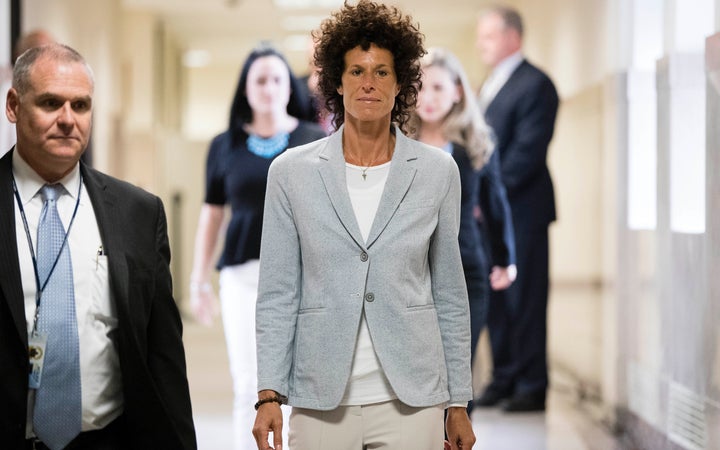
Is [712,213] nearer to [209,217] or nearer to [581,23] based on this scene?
[209,217]

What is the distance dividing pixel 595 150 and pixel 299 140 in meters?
2.59

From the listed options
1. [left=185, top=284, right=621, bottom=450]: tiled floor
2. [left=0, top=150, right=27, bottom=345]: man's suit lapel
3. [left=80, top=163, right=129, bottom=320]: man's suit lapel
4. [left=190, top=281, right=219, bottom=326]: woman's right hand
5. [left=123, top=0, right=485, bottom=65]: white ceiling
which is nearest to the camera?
[left=0, top=150, right=27, bottom=345]: man's suit lapel

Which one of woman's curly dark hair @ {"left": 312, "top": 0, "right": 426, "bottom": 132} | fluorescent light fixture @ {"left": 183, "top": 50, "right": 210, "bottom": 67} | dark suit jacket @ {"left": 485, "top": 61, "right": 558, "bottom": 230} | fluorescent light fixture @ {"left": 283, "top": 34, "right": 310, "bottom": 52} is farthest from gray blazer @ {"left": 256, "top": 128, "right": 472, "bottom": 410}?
fluorescent light fixture @ {"left": 183, "top": 50, "right": 210, "bottom": 67}

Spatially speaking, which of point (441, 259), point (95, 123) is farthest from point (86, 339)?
point (95, 123)

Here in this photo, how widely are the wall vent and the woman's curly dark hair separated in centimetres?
233

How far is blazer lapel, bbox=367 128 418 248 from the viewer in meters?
2.41

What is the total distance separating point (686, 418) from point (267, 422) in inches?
106

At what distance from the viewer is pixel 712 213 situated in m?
4.14

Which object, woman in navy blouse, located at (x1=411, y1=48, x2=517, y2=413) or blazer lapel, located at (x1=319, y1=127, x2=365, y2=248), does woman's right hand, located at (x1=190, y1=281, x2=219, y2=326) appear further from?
blazer lapel, located at (x1=319, y1=127, x2=365, y2=248)

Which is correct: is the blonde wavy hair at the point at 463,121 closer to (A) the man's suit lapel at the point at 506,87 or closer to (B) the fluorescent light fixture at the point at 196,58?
(A) the man's suit lapel at the point at 506,87

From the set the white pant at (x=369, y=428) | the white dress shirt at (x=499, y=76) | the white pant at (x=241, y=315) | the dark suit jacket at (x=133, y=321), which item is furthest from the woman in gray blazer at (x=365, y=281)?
the white dress shirt at (x=499, y=76)

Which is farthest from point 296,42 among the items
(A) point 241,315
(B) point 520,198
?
(A) point 241,315

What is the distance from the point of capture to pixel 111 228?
242 cm

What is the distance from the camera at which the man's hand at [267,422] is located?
7.81 feet
